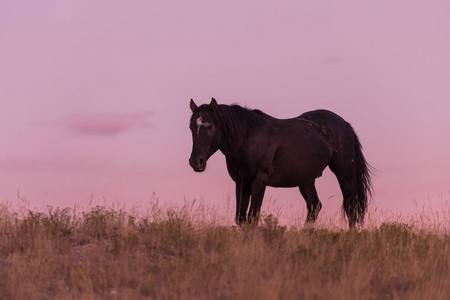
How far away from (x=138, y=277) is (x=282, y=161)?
540 cm

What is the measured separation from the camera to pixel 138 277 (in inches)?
324

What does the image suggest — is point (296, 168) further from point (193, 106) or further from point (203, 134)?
point (193, 106)

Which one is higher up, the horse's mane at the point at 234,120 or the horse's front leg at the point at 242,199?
the horse's mane at the point at 234,120

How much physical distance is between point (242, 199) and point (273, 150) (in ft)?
4.21

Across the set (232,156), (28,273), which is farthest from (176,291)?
(232,156)

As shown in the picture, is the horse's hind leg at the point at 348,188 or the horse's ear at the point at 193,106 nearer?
the horse's ear at the point at 193,106

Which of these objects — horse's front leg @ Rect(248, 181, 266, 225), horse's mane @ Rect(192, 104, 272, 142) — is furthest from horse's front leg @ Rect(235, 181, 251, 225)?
horse's mane @ Rect(192, 104, 272, 142)

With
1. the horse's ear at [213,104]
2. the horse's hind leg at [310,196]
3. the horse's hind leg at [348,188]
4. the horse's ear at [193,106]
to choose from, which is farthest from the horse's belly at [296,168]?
the horse's ear at [193,106]

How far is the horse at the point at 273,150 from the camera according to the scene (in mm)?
11539

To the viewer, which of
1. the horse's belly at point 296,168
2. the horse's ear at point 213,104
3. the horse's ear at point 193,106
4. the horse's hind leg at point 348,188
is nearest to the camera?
the horse's ear at point 213,104

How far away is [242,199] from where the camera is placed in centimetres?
1214

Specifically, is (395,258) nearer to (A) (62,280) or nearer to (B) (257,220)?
(B) (257,220)

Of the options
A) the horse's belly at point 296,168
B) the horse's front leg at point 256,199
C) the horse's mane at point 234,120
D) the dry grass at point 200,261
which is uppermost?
the horse's mane at point 234,120

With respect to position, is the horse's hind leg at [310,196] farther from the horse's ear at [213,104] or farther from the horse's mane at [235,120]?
the horse's ear at [213,104]
